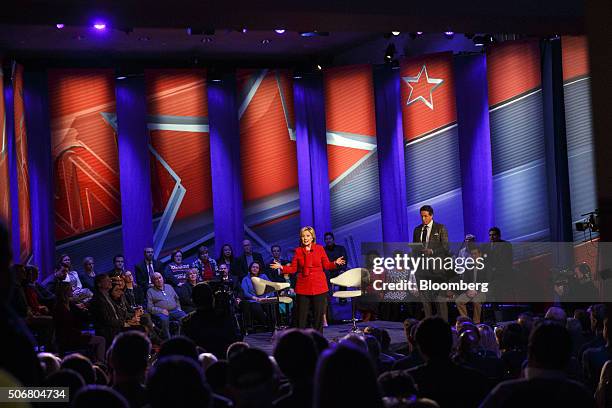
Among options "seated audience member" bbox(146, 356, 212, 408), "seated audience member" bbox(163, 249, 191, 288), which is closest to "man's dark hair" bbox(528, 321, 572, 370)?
"seated audience member" bbox(146, 356, 212, 408)

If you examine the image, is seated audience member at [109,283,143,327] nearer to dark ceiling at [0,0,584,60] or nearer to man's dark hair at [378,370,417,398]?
dark ceiling at [0,0,584,60]

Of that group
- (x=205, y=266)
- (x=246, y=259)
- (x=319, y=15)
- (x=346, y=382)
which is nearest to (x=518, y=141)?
(x=246, y=259)

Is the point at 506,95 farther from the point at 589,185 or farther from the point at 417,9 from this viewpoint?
the point at 417,9

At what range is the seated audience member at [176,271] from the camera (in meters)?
12.3

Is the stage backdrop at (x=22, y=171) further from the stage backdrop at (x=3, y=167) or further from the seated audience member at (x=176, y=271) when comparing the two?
the seated audience member at (x=176, y=271)

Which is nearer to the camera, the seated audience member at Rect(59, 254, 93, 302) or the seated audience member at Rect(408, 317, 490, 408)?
the seated audience member at Rect(408, 317, 490, 408)

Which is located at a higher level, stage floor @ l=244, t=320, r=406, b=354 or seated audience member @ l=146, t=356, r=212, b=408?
seated audience member @ l=146, t=356, r=212, b=408

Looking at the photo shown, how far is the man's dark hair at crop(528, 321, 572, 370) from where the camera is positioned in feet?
9.58

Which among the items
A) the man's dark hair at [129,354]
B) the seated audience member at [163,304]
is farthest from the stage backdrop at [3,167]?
the man's dark hair at [129,354]

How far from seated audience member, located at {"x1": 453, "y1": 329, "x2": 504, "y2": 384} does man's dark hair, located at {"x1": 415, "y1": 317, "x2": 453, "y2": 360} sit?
1492mm

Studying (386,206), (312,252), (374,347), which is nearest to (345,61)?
(386,206)

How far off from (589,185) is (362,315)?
11.6 ft

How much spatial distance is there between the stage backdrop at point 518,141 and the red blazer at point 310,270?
164 inches

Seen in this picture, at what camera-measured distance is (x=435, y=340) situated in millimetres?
3316
